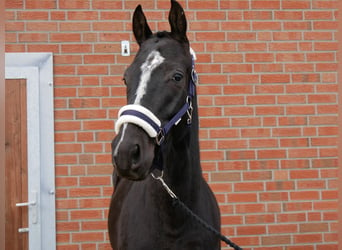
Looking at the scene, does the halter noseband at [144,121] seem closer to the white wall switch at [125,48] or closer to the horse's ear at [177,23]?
the horse's ear at [177,23]

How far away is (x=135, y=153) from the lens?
1594 millimetres

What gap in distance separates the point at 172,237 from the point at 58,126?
1906 mm

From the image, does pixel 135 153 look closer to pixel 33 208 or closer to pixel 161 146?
pixel 161 146

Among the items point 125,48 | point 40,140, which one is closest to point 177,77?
point 125,48

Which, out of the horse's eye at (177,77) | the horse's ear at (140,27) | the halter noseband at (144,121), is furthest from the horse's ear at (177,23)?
the halter noseband at (144,121)

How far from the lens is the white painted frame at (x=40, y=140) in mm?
3490

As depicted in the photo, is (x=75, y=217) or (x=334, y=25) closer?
(x=75, y=217)

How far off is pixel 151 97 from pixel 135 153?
275mm

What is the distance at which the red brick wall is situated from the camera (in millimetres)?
3537

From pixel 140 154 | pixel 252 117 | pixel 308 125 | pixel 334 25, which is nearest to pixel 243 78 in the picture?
pixel 252 117

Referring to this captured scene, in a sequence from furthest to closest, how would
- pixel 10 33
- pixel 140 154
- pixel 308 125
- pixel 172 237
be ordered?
pixel 308 125 → pixel 10 33 → pixel 172 237 → pixel 140 154

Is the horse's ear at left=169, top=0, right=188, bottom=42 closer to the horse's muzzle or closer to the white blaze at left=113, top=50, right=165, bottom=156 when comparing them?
the white blaze at left=113, top=50, right=165, bottom=156

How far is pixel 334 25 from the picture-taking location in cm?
378

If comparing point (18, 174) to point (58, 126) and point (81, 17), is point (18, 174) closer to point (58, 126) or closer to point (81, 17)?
point (58, 126)
